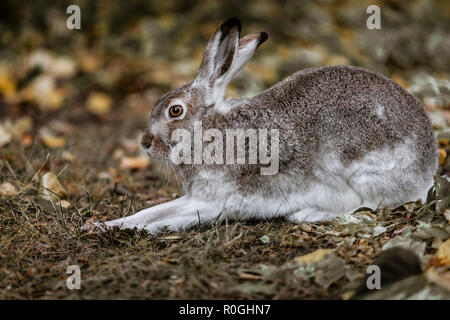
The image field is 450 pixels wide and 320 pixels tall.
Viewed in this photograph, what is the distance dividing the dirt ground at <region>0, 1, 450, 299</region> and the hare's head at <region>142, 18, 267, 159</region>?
0.68m

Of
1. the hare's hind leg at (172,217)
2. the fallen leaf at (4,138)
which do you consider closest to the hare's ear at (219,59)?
the hare's hind leg at (172,217)

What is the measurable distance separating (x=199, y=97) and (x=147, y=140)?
2.05ft

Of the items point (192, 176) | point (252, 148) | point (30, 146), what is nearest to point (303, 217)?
point (252, 148)

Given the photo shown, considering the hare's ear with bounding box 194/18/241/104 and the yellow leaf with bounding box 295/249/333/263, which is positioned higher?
the hare's ear with bounding box 194/18/241/104

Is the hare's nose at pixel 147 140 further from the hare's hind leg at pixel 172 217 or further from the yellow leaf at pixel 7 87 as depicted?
the yellow leaf at pixel 7 87

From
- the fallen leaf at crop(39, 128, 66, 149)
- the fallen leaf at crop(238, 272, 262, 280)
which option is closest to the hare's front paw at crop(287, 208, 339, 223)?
the fallen leaf at crop(238, 272, 262, 280)

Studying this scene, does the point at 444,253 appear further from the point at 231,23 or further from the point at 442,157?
the point at 231,23

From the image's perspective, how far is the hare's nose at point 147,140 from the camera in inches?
196

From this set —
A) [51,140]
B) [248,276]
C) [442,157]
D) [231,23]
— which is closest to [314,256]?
[248,276]

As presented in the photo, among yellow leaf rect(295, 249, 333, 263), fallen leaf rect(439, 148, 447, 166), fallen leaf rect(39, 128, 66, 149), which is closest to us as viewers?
yellow leaf rect(295, 249, 333, 263)

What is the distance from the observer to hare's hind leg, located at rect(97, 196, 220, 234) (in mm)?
4590

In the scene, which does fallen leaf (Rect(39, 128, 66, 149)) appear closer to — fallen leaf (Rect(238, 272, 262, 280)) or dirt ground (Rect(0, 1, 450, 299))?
dirt ground (Rect(0, 1, 450, 299))

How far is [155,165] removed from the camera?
6824mm

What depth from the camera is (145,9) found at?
10.5 m
